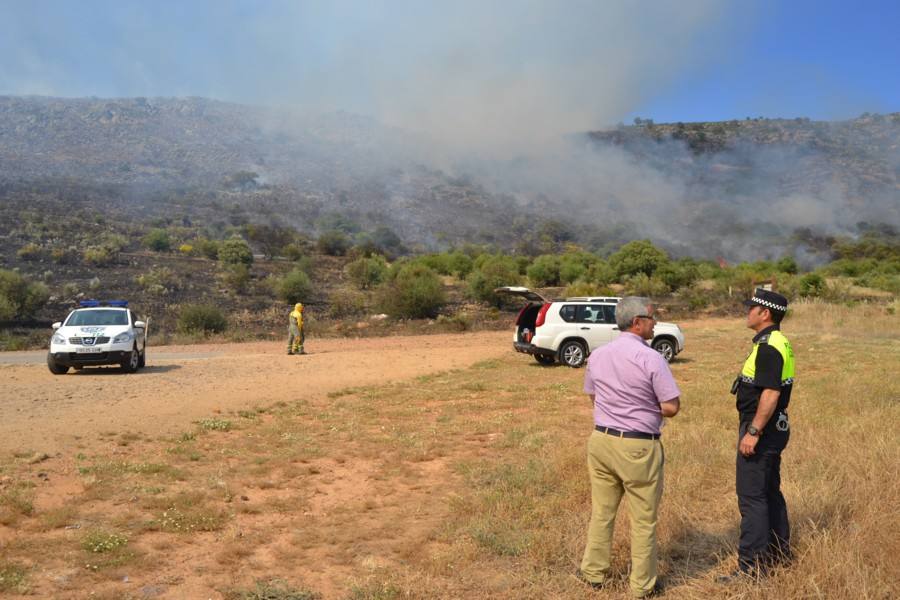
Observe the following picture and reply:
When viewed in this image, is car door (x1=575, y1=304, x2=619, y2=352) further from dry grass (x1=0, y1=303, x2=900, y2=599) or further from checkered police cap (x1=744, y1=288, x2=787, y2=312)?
checkered police cap (x1=744, y1=288, x2=787, y2=312)

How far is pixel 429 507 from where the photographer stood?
21.4 feet

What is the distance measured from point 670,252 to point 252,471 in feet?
249

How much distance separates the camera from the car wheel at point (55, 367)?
1506 cm

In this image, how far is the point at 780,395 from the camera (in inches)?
170

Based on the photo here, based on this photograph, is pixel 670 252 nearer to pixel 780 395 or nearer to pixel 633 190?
pixel 633 190

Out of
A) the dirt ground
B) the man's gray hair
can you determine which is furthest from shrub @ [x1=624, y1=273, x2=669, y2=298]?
the man's gray hair

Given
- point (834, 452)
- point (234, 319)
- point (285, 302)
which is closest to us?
point (834, 452)

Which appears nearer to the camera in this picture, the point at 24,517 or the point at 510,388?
the point at 24,517

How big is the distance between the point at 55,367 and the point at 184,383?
331cm

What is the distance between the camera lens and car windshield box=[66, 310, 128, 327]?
15.8 metres

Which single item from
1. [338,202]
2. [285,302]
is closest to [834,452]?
[285,302]

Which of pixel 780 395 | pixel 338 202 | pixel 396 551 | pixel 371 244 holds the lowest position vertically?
pixel 396 551

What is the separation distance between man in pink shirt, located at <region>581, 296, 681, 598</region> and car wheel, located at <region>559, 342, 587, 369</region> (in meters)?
11.8

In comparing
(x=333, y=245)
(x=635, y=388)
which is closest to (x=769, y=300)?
(x=635, y=388)
